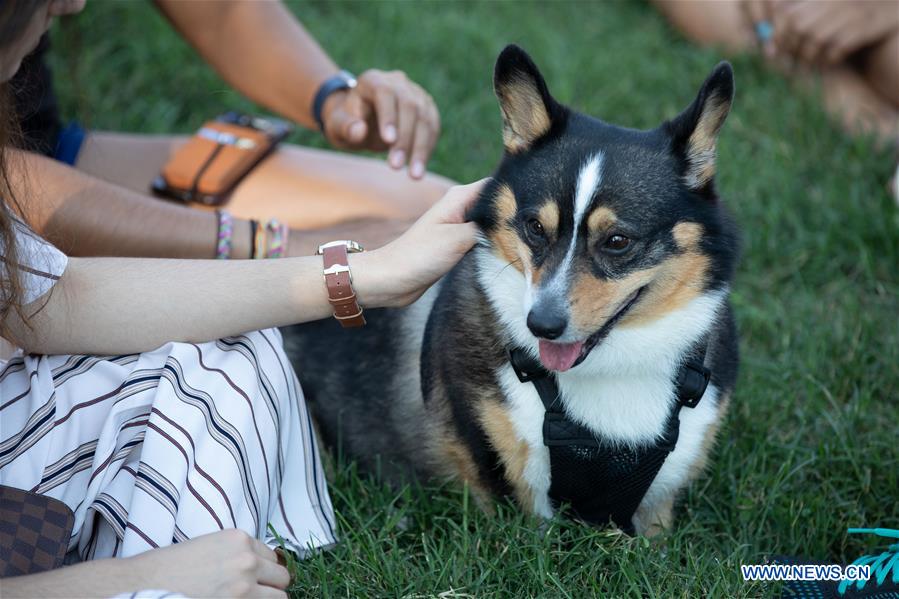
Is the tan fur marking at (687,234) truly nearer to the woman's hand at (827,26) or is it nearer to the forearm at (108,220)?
the forearm at (108,220)

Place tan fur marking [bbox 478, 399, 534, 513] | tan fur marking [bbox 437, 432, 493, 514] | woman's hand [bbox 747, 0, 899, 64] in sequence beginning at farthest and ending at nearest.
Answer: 1. woman's hand [bbox 747, 0, 899, 64]
2. tan fur marking [bbox 437, 432, 493, 514]
3. tan fur marking [bbox 478, 399, 534, 513]

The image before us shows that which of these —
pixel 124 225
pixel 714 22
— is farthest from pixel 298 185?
pixel 714 22

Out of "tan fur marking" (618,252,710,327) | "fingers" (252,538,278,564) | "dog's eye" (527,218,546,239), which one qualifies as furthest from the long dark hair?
"tan fur marking" (618,252,710,327)

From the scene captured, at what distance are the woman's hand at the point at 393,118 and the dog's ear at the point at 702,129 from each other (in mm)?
1001

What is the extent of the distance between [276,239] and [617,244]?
113cm

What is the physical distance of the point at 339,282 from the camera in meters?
2.08

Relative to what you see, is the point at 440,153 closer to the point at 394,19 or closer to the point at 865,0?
the point at 394,19

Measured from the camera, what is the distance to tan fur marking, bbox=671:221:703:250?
205 cm

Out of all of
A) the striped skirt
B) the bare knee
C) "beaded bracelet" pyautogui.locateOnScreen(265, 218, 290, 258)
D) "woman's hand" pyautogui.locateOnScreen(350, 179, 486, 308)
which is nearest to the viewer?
the striped skirt

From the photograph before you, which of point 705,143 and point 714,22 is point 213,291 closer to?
point 705,143

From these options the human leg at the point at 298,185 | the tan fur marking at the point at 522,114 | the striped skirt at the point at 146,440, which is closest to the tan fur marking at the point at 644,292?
the tan fur marking at the point at 522,114

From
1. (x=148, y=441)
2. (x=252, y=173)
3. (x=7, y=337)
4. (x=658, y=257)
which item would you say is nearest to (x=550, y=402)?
(x=658, y=257)

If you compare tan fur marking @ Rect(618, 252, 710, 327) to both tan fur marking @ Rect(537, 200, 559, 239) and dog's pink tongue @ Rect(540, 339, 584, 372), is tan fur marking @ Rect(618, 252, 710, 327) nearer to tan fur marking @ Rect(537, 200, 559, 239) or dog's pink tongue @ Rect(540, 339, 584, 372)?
dog's pink tongue @ Rect(540, 339, 584, 372)

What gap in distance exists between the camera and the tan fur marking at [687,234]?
2.05 meters
